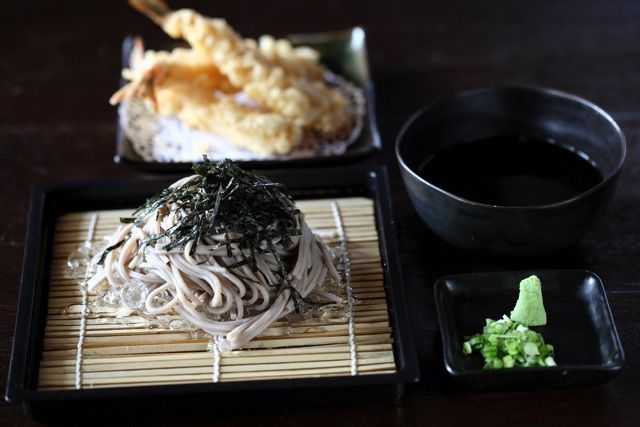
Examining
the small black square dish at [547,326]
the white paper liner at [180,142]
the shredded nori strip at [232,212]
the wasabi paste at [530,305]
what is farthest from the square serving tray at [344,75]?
the wasabi paste at [530,305]

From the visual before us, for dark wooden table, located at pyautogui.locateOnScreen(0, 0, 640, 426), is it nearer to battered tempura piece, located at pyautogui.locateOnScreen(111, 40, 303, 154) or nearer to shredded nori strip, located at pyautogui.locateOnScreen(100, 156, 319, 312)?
battered tempura piece, located at pyautogui.locateOnScreen(111, 40, 303, 154)

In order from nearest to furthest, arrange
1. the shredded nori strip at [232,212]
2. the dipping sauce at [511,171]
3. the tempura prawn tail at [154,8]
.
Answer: the shredded nori strip at [232,212], the dipping sauce at [511,171], the tempura prawn tail at [154,8]

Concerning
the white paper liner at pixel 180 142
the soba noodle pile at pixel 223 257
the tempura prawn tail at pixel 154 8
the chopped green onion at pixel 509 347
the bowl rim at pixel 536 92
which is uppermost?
the tempura prawn tail at pixel 154 8

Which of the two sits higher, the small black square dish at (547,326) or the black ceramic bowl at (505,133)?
the black ceramic bowl at (505,133)

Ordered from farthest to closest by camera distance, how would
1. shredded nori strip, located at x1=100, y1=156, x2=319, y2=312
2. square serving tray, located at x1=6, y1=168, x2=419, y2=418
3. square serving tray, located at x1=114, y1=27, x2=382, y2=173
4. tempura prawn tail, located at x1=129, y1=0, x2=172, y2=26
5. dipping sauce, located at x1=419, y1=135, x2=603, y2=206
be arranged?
tempura prawn tail, located at x1=129, y1=0, x2=172, y2=26 → square serving tray, located at x1=114, y1=27, x2=382, y2=173 → dipping sauce, located at x1=419, y1=135, x2=603, y2=206 → shredded nori strip, located at x1=100, y1=156, x2=319, y2=312 → square serving tray, located at x1=6, y1=168, x2=419, y2=418

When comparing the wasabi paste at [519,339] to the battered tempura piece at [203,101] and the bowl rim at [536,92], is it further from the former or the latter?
the battered tempura piece at [203,101]

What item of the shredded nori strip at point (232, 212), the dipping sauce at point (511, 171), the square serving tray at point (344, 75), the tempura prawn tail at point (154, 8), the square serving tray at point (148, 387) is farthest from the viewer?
the tempura prawn tail at point (154, 8)

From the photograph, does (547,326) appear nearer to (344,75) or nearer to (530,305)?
(530,305)

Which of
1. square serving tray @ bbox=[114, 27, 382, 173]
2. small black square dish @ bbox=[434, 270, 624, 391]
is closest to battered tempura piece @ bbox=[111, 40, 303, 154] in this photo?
square serving tray @ bbox=[114, 27, 382, 173]
